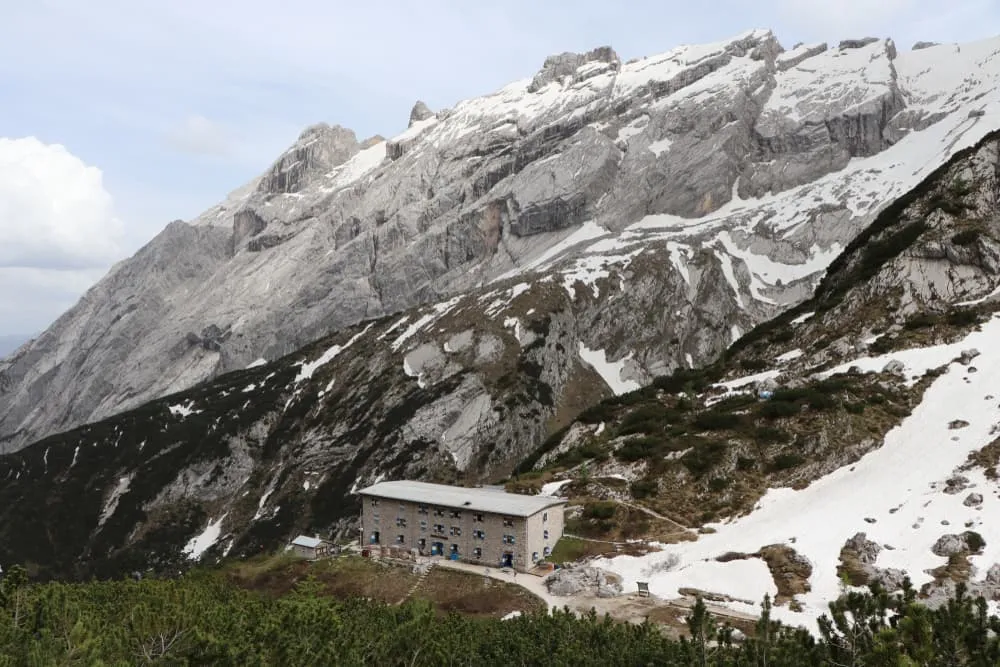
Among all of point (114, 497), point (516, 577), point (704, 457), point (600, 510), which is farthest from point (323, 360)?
point (516, 577)

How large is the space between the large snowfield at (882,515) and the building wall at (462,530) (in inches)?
278

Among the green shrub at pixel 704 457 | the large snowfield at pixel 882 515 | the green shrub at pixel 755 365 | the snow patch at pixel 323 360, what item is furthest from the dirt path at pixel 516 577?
the snow patch at pixel 323 360

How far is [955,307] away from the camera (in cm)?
7819

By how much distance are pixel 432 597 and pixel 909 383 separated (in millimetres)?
49352

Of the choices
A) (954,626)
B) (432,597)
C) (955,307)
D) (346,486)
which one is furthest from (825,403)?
(346,486)

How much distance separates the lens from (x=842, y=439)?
201 ft

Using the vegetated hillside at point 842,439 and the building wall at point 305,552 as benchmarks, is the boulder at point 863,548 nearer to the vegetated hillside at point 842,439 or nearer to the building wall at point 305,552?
the vegetated hillside at point 842,439

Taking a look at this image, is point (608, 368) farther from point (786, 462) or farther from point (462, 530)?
point (462, 530)

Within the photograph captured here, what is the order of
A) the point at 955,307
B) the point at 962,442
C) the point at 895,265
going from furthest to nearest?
1. the point at 895,265
2. the point at 955,307
3. the point at 962,442

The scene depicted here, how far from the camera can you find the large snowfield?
44.4 m

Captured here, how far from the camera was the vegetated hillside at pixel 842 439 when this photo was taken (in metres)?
45.9

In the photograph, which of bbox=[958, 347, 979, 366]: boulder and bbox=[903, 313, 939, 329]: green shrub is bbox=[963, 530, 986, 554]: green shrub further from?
bbox=[903, 313, 939, 329]: green shrub

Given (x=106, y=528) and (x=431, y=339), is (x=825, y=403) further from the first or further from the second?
(x=106, y=528)

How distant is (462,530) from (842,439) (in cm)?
3435
